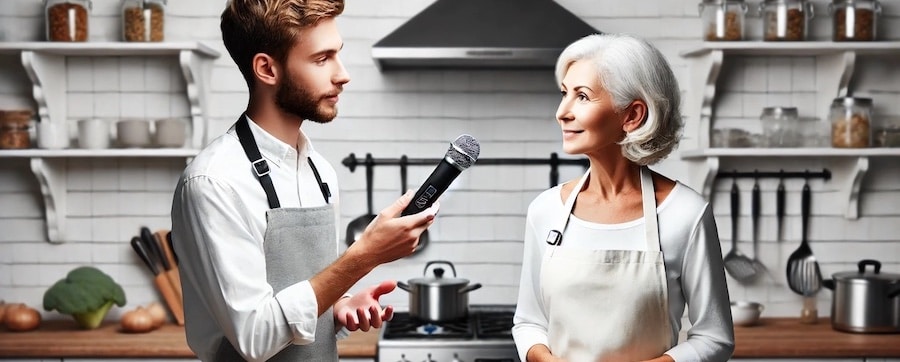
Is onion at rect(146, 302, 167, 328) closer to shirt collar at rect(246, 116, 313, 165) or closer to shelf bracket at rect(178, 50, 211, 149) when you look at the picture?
shelf bracket at rect(178, 50, 211, 149)

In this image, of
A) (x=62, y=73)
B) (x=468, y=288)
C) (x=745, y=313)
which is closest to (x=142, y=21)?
(x=62, y=73)

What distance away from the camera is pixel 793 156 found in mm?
3957

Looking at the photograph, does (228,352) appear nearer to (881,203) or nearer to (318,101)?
(318,101)

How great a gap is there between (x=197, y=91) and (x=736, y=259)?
2.36 m

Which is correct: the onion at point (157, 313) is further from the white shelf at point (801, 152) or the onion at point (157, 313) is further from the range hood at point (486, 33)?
the white shelf at point (801, 152)

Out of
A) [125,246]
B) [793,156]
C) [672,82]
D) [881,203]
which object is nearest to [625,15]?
[793,156]

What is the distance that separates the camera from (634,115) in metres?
1.96

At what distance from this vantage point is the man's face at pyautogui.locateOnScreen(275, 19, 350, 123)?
1.69 meters

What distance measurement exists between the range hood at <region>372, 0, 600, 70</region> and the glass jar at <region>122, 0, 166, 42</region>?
37.1 inches

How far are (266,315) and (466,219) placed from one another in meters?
2.46

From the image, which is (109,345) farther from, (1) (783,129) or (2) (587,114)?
(1) (783,129)

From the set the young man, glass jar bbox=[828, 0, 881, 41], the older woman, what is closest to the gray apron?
the young man

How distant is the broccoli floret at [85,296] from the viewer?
3602mm

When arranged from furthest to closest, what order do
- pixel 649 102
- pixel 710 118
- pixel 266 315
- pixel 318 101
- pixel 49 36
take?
pixel 710 118, pixel 49 36, pixel 649 102, pixel 318 101, pixel 266 315
